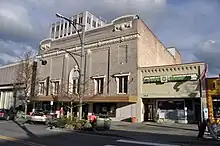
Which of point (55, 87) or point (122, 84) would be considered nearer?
point (122, 84)

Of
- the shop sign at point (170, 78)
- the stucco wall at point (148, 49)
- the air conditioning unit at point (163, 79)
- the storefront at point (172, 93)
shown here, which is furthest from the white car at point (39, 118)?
the air conditioning unit at point (163, 79)

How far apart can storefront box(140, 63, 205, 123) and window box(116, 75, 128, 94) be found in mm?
2089

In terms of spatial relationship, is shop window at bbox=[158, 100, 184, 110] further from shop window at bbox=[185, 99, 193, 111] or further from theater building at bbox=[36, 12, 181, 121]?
theater building at bbox=[36, 12, 181, 121]

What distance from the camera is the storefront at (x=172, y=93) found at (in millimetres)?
26728

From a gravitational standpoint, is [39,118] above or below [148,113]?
below

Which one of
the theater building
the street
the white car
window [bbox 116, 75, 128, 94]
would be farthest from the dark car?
the street

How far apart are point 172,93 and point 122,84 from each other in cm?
645

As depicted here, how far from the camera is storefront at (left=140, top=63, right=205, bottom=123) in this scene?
87.7 feet

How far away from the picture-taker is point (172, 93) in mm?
27797

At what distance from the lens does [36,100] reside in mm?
39938

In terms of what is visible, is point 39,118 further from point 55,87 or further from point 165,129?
point 55,87

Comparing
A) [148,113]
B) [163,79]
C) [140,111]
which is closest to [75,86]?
[140,111]

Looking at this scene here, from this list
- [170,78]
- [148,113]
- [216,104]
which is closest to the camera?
[216,104]

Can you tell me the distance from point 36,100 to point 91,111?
11338 millimetres
